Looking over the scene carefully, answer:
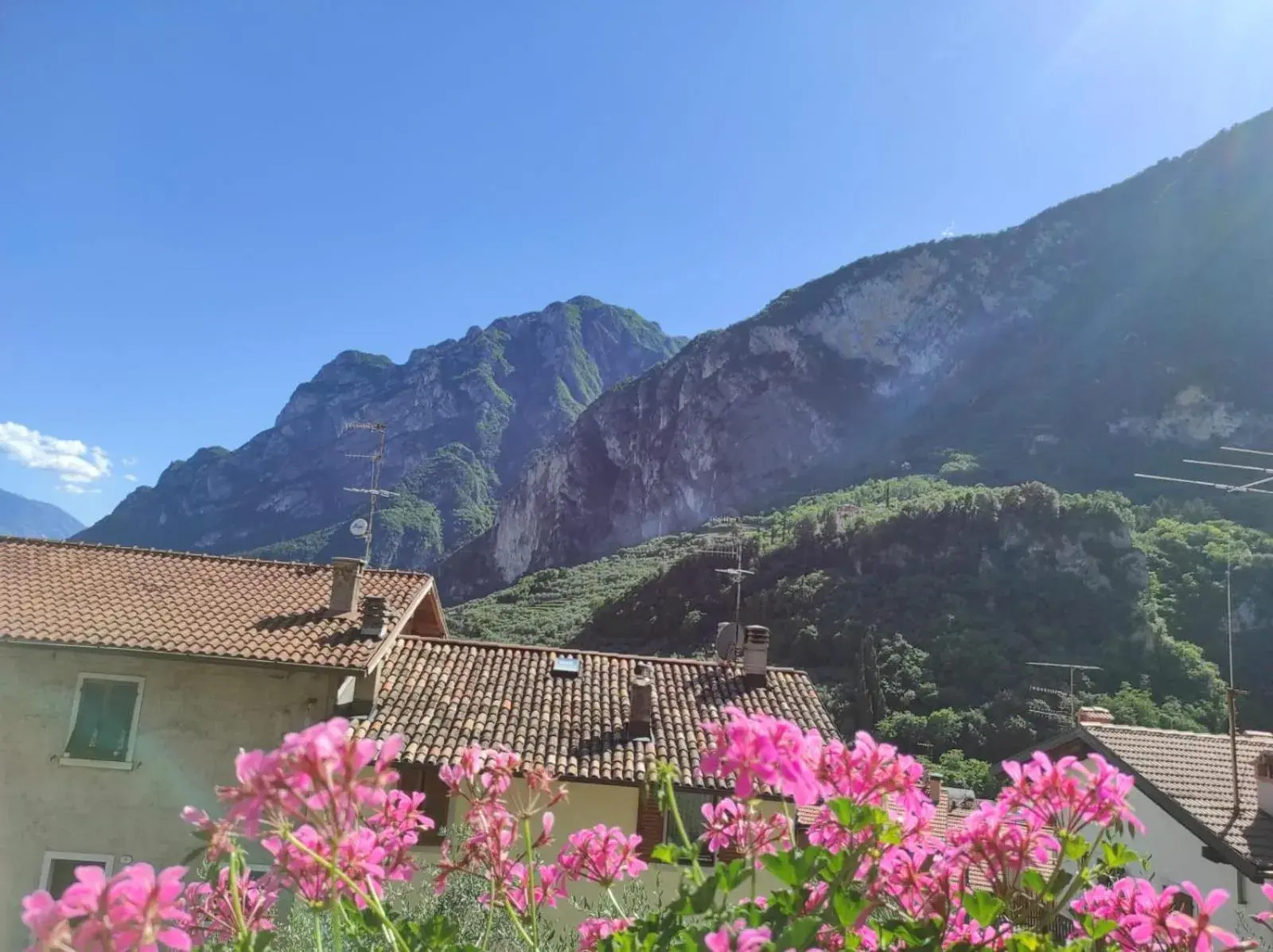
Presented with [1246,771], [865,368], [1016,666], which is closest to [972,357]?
[865,368]

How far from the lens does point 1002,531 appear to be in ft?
164

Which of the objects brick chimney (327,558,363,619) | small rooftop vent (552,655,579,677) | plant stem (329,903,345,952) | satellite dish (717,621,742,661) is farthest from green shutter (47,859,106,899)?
plant stem (329,903,345,952)

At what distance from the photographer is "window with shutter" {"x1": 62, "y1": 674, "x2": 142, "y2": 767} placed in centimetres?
1051

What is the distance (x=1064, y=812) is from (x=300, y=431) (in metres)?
180

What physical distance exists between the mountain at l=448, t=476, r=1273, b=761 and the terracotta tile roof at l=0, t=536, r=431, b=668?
1093 inches

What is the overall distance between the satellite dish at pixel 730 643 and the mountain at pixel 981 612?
2032cm

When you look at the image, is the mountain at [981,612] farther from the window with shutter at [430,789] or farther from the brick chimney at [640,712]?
the window with shutter at [430,789]

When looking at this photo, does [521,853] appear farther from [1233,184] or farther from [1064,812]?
[1233,184]

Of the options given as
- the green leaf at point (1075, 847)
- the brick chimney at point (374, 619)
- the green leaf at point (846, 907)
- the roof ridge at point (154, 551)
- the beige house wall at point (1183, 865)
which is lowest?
the beige house wall at point (1183, 865)

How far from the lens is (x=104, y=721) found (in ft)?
35.2

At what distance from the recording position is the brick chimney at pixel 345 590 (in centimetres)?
1280

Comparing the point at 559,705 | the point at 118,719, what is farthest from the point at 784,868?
the point at 118,719

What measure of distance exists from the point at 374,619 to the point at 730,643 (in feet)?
24.1

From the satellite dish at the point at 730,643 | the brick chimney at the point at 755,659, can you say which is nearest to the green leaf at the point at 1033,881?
the brick chimney at the point at 755,659
